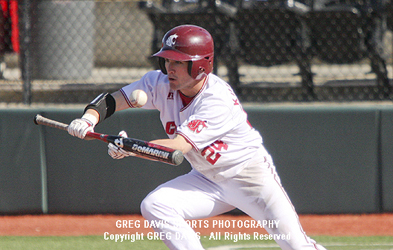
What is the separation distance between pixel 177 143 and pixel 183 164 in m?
2.26

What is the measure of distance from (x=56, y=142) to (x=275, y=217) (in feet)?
9.20

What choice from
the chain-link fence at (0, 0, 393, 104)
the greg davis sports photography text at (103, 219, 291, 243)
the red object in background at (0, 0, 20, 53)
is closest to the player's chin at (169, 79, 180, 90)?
the greg davis sports photography text at (103, 219, 291, 243)

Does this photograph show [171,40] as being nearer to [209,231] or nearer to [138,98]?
[138,98]

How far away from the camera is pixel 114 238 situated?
4527 millimetres

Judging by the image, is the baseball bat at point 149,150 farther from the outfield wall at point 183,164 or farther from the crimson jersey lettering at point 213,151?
the outfield wall at point 183,164

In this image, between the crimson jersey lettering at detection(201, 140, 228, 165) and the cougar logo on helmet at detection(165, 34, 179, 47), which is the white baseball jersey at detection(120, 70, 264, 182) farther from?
the cougar logo on helmet at detection(165, 34, 179, 47)

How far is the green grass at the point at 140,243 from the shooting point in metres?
4.21

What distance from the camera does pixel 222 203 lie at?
10.7 ft

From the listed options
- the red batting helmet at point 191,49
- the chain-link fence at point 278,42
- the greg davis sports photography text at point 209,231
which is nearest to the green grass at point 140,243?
the greg davis sports photography text at point 209,231

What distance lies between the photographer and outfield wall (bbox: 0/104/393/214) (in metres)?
5.09

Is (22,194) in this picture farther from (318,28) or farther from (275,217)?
(318,28)

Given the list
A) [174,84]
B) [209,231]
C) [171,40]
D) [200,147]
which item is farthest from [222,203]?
[209,231]

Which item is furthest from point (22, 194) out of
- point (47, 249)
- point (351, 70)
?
point (351, 70)

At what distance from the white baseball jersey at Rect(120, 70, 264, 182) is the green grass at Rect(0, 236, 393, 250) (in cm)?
127
